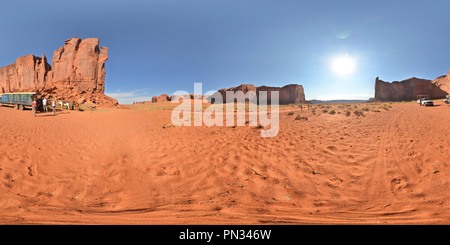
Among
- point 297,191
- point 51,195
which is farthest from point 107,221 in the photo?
point 297,191

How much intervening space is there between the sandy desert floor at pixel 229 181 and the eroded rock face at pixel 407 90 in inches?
4889

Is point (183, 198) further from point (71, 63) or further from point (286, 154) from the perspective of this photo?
point (71, 63)

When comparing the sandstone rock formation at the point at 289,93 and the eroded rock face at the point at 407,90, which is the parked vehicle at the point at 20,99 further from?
the eroded rock face at the point at 407,90

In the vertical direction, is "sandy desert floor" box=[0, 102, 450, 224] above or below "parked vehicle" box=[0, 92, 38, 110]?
below

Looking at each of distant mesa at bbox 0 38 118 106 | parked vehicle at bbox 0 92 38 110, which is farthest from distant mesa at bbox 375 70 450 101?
parked vehicle at bbox 0 92 38 110

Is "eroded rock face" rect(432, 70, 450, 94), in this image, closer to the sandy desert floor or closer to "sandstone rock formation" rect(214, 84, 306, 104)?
"sandstone rock formation" rect(214, 84, 306, 104)

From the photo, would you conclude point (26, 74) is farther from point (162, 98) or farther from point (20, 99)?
point (162, 98)

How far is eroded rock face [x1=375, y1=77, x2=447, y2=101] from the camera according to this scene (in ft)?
342

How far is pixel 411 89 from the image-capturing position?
4213 inches

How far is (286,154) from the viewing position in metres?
8.56

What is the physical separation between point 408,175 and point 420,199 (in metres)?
1.72

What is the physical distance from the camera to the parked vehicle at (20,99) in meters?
29.0

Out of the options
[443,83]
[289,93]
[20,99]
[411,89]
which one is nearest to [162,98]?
[289,93]

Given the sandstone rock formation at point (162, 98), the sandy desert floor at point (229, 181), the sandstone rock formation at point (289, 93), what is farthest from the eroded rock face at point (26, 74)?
the sandstone rock formation at point (289, 93)
